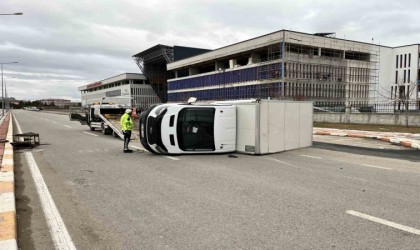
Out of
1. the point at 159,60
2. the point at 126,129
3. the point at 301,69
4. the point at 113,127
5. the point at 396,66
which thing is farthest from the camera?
the point at 159,60

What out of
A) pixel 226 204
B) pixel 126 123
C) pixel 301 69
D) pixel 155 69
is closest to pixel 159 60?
pixel 155 69

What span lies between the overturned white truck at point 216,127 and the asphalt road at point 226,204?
3.90 feet

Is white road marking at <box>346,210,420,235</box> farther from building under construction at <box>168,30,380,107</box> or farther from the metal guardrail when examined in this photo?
building under construction at <box>168,30,380,107</box>

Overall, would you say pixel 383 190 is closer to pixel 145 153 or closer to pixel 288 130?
pixel 288 130

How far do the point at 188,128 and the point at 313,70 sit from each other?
4702 centimetres

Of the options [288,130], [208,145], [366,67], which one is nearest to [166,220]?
[208,145]

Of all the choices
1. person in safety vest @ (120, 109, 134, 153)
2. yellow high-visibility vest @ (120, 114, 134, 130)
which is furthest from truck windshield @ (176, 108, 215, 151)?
yellow high-visibility vest @ (120, 114, 134, 130)

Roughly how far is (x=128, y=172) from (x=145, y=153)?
365 cm

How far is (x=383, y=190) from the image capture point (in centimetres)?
682

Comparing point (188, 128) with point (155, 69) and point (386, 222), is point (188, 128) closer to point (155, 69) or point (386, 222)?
point (386, 222)

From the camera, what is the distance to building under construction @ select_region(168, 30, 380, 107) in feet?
170

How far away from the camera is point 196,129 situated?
463 inches

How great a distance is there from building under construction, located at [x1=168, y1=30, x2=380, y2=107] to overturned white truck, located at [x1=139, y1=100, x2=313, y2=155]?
125ft

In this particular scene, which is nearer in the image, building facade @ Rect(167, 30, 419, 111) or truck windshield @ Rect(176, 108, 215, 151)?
truck windshield @ Rect(176, 108, 215, 151)
